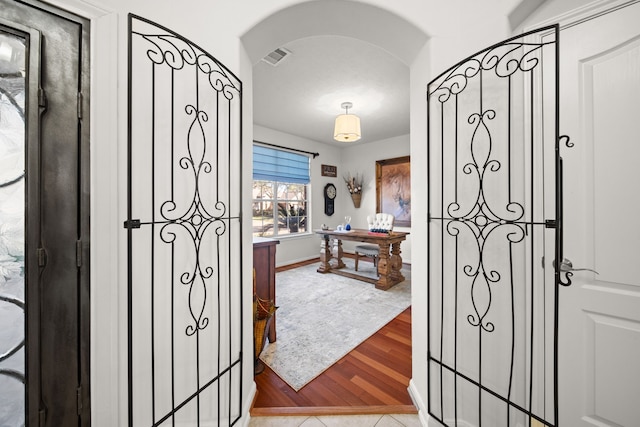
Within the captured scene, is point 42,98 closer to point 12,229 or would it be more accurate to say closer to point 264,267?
point 12,229

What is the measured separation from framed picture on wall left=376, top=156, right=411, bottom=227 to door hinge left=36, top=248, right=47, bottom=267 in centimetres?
489

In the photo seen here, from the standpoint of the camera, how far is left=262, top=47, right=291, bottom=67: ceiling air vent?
223 centimetres

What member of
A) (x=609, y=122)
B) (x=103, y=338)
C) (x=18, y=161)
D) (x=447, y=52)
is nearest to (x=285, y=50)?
(x=447, y=52)

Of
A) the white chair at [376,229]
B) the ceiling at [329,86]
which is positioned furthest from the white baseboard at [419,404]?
the ceiling at [329,86]

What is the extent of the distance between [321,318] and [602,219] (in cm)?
222

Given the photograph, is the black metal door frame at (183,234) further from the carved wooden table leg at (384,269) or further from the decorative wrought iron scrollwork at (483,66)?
the carved wooden table leg at (384,269)

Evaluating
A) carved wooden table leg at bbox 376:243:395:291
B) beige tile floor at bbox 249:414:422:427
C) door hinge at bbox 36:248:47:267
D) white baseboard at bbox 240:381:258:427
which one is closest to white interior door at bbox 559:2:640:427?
beige tile floor at bbox 249:414:422:427

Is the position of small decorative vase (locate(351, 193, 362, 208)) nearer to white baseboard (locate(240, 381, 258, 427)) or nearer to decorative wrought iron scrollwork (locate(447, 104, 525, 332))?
decorative wrought iron scrollwork (locate(447, 104, 525, 332))

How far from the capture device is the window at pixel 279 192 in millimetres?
4473

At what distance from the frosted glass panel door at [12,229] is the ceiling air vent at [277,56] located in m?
1.81

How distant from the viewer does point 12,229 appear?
0.81m

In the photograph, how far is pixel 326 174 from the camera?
5.55 meters

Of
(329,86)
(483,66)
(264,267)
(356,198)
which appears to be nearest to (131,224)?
(264,267)

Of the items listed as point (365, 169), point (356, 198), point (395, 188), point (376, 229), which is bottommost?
point (376, 229)
